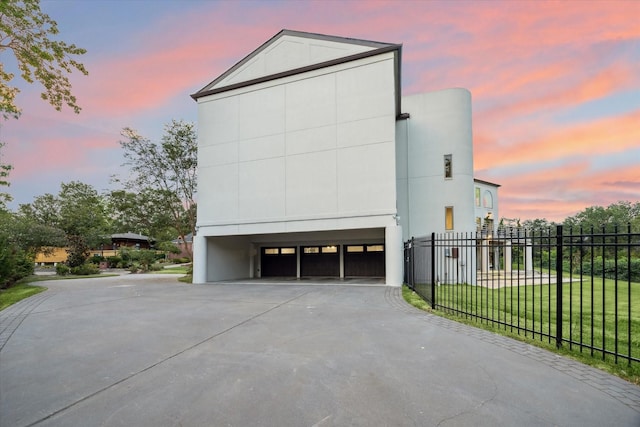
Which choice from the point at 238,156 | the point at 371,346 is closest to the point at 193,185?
the point at 238,156

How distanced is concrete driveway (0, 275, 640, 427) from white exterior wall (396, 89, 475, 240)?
11.2m

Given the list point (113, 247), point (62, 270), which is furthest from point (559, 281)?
point (113, 247)

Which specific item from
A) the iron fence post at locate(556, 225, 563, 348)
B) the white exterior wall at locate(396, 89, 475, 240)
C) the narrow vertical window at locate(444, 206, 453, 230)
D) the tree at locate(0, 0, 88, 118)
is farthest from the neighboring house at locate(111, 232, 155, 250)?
the iron fence post at locate(556, 225, 563, 348)

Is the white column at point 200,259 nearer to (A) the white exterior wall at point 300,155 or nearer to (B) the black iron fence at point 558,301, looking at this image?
(A) the white exterior wall at point 300,155

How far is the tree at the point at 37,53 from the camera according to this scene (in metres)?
5.54

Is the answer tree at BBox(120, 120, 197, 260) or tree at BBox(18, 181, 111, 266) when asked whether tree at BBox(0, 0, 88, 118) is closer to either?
tree at BBox(120, 120, 197, 260)

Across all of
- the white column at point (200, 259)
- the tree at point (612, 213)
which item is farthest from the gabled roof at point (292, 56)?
the tree at point (612, 213)

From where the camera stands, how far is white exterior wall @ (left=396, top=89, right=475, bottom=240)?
1702 cm

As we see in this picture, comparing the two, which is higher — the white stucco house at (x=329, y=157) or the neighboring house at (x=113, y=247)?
the white stucco house at (x=329, y=157)

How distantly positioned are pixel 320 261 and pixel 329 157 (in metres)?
7.68

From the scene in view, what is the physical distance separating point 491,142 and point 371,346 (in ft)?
69.4

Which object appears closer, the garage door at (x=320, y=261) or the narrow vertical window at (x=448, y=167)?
the narrow vertical window at (x=448, y=167)

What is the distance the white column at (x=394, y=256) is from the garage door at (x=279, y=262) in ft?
27.7

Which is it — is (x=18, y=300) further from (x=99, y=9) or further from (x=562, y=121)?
(x=562, y=121)
